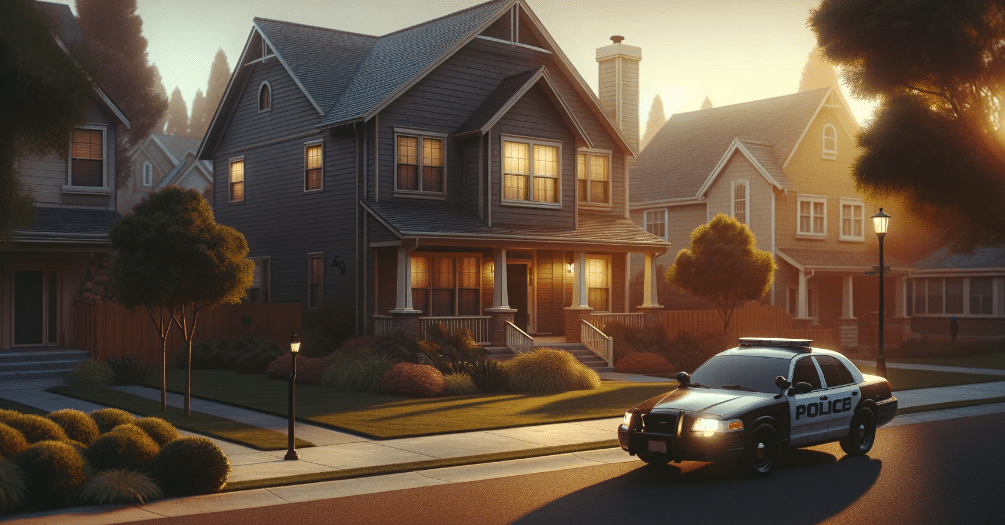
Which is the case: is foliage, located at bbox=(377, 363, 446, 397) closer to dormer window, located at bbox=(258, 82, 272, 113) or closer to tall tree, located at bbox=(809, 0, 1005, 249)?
dormer window, located at bbox=(258, 82, 272, 113)

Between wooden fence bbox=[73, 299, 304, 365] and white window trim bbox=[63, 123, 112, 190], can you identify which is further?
white window trim bbox=[63, 123, 112, 190]

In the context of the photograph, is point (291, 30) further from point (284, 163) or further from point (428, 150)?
point (428, 150)

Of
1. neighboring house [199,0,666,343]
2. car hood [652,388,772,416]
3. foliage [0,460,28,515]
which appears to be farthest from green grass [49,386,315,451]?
neighboring house [199,0,666,343]

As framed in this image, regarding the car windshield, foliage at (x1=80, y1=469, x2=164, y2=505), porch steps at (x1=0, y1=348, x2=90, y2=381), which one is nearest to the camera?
foliage at (x1=80, y1=469, x2=164, y2=505)

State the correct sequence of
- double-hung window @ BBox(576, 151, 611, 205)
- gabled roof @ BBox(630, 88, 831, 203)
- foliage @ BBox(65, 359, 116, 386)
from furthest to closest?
1. gabled roof @ BBox(630, 88, 831, 203)
2. double-hung window @ BBox(576, 151, 611, 205)
3. foliage @ BBox(65, 359, 116, 386)

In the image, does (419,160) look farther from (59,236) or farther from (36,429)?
(36,429)

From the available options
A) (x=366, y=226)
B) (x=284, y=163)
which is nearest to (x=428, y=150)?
(x=366, y=226)

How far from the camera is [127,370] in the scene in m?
22.9

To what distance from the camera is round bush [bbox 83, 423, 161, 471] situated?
36.2 ft

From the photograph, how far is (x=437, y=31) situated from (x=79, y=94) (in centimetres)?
2208

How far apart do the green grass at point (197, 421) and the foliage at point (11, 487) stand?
4192 mm

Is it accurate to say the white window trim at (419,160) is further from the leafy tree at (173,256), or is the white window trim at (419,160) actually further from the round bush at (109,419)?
the round bush at (109,419)

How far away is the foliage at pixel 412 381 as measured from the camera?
2098 cm

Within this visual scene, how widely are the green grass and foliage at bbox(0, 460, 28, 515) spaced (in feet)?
13.8
